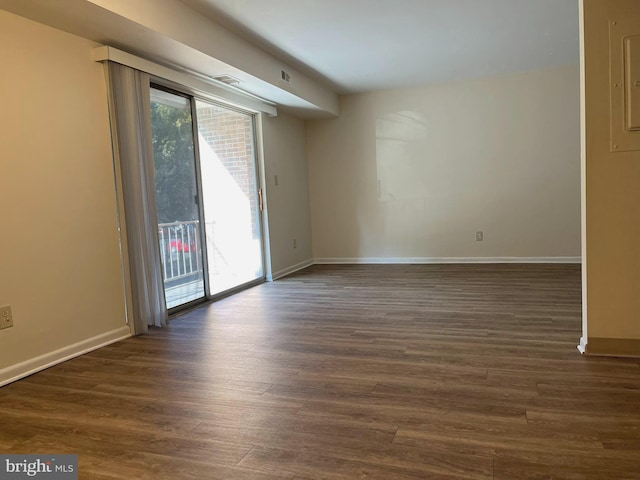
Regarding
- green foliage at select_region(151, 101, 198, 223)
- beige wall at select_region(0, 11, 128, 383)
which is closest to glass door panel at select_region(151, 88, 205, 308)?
green foliage at select_region(151, 101, 198, 223)

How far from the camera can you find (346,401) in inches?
88.5

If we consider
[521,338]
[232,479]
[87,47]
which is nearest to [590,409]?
[521,338]

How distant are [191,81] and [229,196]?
5.09ft

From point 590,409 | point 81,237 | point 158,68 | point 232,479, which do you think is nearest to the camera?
point 232,479

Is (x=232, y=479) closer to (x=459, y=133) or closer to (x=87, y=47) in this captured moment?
(x=87, y=47)

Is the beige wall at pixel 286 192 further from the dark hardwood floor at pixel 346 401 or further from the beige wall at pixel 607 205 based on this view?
the beige wall at pixel 607 205

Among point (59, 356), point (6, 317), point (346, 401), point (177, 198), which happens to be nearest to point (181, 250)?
point (177, 198)

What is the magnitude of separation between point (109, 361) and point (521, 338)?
272cm

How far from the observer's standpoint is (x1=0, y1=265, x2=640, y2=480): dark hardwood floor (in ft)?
5.63

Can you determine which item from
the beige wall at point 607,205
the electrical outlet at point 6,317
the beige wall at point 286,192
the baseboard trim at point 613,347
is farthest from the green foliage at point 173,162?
the baseboard trim at point 613,347

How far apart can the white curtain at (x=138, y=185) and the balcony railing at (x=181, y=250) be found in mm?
603

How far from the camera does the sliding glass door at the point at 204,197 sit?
4301 mm

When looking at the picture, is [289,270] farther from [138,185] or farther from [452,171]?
[138,185]

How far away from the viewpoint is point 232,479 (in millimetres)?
1648
